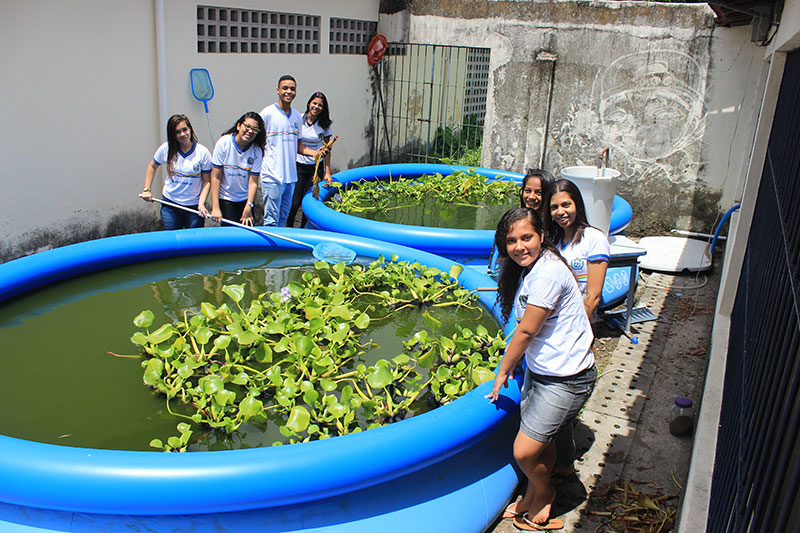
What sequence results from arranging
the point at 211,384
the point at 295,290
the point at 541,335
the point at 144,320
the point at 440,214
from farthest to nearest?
the point at 440,214 < the point at 295,290 < the point at 144,320 < the point at 211,384 < the point at 541,335

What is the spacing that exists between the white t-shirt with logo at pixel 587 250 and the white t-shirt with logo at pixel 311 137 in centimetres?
346

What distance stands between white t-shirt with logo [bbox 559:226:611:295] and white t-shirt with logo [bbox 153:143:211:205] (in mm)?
2905

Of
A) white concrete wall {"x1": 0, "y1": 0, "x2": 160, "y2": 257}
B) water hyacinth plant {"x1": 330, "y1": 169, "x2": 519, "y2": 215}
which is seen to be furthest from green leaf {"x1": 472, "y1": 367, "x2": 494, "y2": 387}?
white concrete wall {"x1": 0, "y1": 0, "x2": 160, "y2": 257}

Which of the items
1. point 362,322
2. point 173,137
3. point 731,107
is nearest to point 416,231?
point 362,322

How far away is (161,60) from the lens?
6.36m

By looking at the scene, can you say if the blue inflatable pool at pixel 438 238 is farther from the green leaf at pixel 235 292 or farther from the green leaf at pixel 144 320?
the green leaf at pixel 144 320

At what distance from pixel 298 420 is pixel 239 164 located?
278 centimetres

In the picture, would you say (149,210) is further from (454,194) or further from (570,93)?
(570,93)

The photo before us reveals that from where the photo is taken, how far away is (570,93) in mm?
8078

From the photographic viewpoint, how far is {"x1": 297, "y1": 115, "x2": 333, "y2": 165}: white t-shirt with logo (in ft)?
20.6

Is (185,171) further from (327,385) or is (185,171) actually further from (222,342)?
(327,385)

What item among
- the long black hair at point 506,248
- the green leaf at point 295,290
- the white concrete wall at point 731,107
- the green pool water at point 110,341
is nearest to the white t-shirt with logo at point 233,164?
the green pool water at point 110,341

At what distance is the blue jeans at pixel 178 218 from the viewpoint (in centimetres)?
540

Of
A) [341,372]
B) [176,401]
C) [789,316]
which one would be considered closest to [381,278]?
[341,372]
